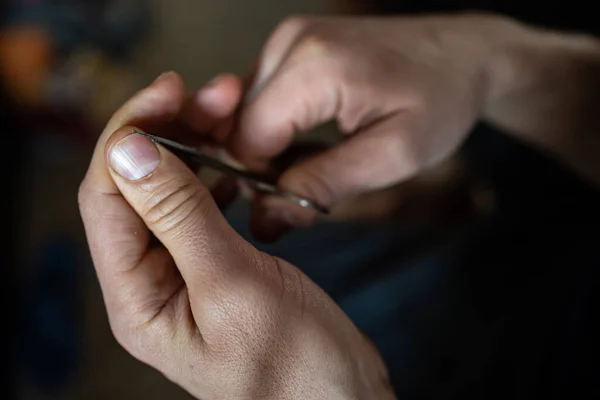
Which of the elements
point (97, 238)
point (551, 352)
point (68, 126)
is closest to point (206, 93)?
point (97, 238)

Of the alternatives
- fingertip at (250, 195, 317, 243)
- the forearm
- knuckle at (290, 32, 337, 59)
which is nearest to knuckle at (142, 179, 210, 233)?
fingertip at (250, 195, 317, 243)

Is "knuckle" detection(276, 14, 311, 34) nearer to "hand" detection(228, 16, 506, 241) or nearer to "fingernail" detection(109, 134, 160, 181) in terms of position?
"hand" detection(228, 16, 506, 241)

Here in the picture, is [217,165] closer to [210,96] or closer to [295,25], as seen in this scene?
[210,96]

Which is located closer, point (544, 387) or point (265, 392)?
point (265, 392)

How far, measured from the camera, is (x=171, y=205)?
309mm

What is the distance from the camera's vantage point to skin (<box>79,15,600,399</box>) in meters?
0.31

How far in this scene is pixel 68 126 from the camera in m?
0.85

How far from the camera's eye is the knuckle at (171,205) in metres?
0.31

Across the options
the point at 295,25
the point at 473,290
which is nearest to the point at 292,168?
the point at 295,25

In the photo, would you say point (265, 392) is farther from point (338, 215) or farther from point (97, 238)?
point (338, 215)

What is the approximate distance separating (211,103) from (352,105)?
0.13m

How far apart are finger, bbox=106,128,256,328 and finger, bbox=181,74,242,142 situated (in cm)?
11

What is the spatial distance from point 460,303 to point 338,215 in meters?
0.16

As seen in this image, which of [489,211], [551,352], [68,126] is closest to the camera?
[551,352]
